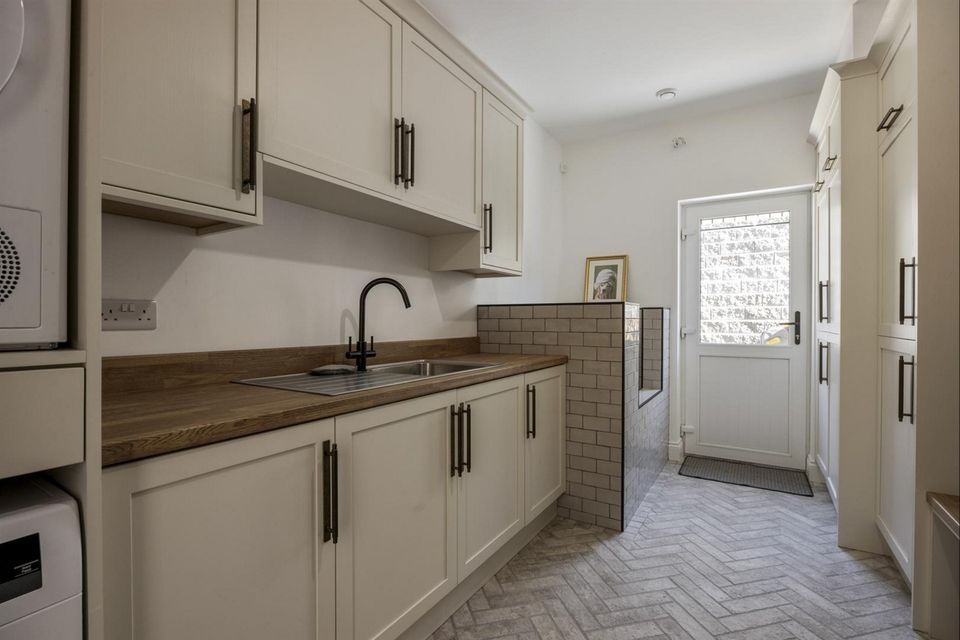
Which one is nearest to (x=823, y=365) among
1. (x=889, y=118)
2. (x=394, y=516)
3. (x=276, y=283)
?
(x=889, y=118)

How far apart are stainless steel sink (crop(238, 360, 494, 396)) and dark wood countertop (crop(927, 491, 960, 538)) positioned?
1.54 metres

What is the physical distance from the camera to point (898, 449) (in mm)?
1853

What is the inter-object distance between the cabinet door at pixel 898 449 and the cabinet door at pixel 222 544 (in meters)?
1.95

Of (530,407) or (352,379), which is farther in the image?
(530,407)

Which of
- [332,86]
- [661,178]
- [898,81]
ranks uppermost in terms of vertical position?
[661,178]

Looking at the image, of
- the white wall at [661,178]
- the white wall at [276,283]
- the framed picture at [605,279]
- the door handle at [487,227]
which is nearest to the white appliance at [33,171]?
the white wall at [276,283]

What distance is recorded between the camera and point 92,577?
0.69 meters

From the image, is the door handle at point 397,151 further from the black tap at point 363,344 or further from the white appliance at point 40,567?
the white appliance at point 40,567

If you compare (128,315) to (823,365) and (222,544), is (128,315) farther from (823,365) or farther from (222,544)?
(823,365)

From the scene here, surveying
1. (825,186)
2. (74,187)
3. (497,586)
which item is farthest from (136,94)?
(825,186)

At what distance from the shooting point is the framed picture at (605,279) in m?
3.78

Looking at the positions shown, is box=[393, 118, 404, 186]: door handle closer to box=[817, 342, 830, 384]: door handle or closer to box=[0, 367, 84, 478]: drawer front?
box=[0, 367, 84, 478]: drawer front

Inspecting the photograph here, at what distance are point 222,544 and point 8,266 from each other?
0.65m

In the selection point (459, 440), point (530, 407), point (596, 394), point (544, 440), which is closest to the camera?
point (459, 440)
